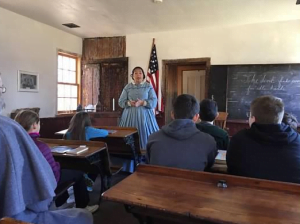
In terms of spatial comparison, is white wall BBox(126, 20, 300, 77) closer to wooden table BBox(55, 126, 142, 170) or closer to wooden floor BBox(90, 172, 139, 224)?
wooden table BBox(55, 126, 142, 170)

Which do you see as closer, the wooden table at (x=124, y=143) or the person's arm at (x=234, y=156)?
the person's arm at (x=234, y=156)

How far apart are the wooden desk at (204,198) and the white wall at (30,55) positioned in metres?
4.10

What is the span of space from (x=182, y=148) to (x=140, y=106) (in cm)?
237

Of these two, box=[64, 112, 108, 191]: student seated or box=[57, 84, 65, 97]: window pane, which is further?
box=[57, 84, 65, 97]: window pane

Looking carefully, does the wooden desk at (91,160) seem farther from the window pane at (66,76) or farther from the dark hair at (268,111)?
the window pane at (66,76)

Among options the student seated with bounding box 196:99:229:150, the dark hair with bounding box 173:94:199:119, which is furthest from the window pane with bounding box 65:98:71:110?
the dark hair with bounding box 173:94:199:119

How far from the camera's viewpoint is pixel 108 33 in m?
6.00

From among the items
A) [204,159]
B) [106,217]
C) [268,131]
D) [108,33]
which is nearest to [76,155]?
[106,217]

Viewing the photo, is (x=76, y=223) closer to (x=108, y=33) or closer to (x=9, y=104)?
(x=9, y=104)

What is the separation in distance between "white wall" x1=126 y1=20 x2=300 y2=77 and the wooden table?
287 cm

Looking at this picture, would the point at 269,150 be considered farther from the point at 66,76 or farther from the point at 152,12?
the point at 66,76

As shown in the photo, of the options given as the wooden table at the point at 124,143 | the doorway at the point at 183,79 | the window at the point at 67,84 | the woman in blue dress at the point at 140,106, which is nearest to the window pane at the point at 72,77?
the window at the point at 67,84

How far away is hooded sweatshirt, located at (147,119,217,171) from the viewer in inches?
62.7

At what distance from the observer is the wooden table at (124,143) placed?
3.10 meters
